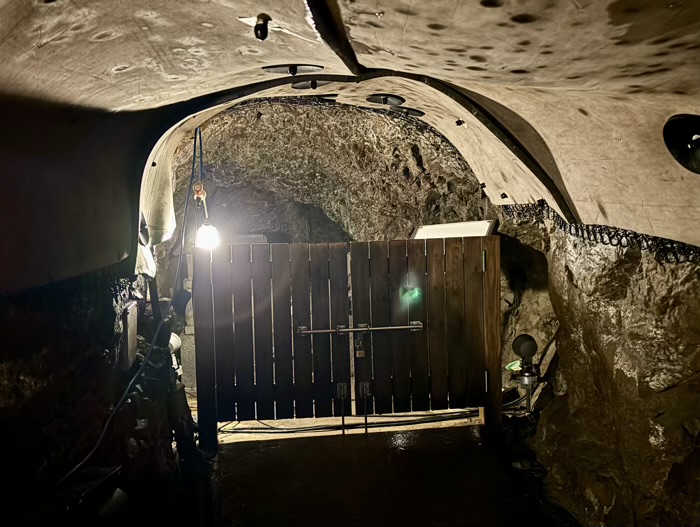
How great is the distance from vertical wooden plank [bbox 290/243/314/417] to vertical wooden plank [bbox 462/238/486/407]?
145 centimetres

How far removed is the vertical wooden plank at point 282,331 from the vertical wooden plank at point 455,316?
4.74 ft

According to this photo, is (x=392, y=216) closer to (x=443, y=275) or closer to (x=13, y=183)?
(x=443, y=275)

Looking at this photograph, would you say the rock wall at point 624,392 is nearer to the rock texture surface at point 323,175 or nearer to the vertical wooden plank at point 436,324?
the vertical wooden plank at point 436,324

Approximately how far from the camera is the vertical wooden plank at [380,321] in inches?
181

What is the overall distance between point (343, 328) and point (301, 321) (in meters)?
0.39

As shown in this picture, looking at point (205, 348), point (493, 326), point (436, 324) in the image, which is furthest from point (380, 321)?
point (205, 348)

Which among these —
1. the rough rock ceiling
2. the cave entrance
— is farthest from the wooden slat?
the rough rock ceiling

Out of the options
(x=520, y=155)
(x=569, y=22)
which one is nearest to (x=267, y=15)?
(x=569, y=22)

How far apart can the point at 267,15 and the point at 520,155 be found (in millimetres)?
2605

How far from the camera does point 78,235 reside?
7.93 ft

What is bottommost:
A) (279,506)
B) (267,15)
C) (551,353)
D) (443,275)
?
(279,506)

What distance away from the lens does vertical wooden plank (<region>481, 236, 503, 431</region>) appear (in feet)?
15.1

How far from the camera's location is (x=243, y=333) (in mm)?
4570

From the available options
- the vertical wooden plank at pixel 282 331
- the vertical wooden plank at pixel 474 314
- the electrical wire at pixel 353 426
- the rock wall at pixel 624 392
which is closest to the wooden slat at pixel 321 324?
the vertical wooden plank at pixel 282 331
